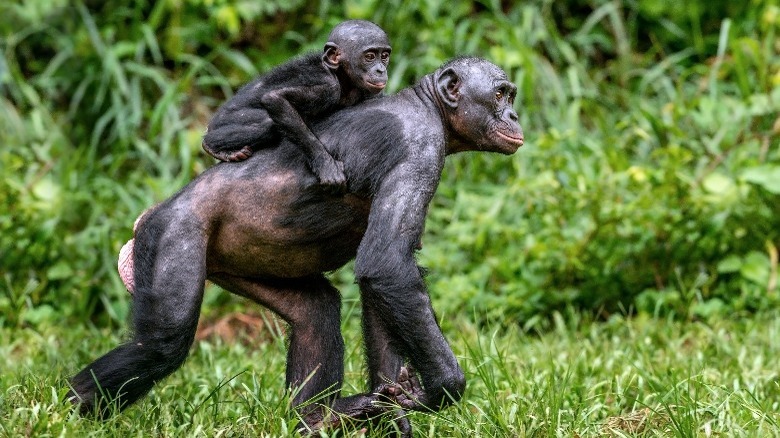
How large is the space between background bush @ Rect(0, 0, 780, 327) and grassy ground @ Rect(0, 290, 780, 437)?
0.46 meters

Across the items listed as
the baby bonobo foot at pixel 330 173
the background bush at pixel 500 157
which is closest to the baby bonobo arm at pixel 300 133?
the baby bonobo foot at pixel 330 173

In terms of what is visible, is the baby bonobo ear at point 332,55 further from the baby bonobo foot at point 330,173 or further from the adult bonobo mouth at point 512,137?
the adult bonobo mouth at point 512,137

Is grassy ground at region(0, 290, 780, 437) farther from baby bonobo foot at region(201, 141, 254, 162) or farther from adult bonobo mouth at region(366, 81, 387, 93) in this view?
adult bonobo mouth at region(366, 81, 387, 93)

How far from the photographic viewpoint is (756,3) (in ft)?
30.1

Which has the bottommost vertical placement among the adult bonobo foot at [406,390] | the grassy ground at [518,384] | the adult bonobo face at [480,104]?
the grassy ground at [518,384]

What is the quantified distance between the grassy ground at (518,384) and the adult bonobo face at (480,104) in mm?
1000

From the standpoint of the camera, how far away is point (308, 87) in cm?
449

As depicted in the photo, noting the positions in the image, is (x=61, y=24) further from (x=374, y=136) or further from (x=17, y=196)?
(x=374, y=136)

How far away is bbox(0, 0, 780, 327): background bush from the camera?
291 inches

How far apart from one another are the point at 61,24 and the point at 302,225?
5.85 m

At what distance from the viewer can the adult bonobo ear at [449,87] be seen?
4617 millimetres

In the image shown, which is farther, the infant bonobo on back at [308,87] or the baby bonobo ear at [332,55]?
the baby bonobo ear at [332,55]

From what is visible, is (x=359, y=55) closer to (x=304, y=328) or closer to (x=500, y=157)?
(x=304, y=328)

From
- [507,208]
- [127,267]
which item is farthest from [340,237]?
[507,208]
